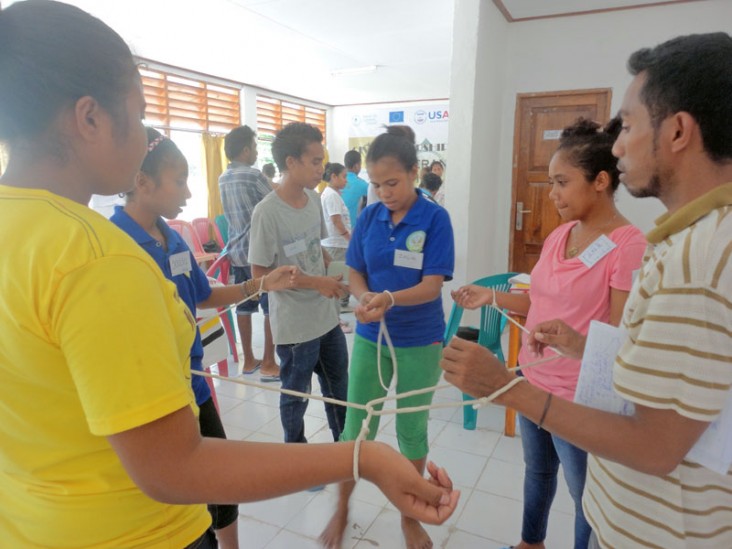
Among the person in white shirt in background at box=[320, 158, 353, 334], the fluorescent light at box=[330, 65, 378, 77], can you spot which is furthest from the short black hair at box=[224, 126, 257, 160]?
the fluorescent light at box=[330, 65, 378, 77]

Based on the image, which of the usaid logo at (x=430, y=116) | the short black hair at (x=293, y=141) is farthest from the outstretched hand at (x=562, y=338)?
the usaid logo at (x=430, y=116)

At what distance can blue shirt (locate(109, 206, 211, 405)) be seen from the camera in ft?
4.70

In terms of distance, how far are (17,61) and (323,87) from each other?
340 inches

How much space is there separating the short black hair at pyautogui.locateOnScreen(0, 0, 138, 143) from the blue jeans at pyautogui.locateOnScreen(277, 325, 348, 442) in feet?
5.41

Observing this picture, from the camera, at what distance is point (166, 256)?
1494 mm

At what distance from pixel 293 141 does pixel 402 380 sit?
120 centimetres

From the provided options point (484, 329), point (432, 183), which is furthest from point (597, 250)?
point (432, 183)

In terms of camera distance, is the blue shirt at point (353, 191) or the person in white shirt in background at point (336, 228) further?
the blue shirt at point (353, 191)

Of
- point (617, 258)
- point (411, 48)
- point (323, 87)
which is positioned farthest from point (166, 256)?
point (323, 87)

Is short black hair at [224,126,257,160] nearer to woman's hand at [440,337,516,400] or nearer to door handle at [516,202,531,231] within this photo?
door handle at [516,202,531,231]

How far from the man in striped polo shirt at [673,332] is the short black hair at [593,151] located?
1.87 ft

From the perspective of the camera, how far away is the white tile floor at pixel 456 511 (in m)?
1.95

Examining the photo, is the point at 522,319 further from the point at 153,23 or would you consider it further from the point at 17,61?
the point at 153,23

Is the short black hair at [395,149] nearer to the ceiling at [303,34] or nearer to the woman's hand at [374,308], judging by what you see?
the woman's hand at [374,308]
